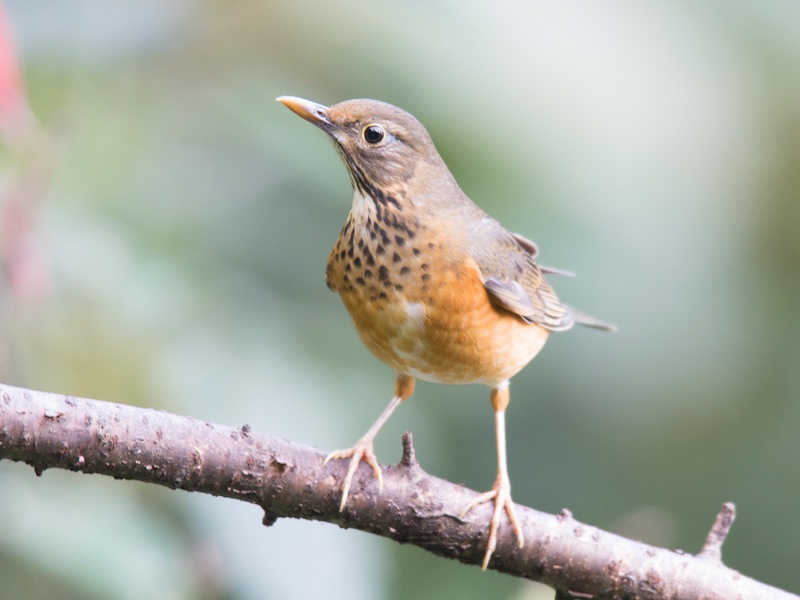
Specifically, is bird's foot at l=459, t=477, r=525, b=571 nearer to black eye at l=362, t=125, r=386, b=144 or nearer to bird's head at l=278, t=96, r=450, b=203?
bird's head at l=278, t=96, r=450, b=203

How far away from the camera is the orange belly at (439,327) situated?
3410 millimetres

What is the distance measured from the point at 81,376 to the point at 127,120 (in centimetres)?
116

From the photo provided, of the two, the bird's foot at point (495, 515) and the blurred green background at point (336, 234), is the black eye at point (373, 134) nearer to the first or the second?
the blurred green background at point (336, 234)

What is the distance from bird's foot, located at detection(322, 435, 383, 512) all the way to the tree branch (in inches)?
0.9

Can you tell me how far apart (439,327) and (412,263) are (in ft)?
0.73

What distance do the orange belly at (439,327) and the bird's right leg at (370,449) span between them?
0.93ft

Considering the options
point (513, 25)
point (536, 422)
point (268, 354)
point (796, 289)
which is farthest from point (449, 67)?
point (796, 289)

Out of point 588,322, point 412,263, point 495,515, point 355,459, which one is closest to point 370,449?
point 355,459

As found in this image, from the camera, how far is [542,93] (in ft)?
14.0

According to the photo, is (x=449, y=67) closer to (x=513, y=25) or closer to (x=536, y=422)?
(x=513, y=25)

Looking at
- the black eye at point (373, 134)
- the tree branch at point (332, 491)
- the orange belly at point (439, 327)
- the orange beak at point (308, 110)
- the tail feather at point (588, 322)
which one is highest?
the black eye at point (373, 134)

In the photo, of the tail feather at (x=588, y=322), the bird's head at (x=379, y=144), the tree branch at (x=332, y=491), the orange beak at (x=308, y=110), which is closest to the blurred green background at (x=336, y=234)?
the tree branch at (x=332, y=491)

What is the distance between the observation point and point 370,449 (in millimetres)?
3205

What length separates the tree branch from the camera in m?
2.54
